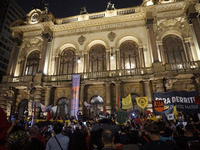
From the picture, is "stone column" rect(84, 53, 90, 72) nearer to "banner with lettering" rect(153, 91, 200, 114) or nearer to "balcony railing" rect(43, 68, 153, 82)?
"balcony railing" rect(43, 68, 153, 82)

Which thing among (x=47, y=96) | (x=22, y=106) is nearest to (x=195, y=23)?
(x=47, y=96)

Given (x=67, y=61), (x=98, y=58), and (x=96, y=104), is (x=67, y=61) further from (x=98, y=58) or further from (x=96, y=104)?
(x=96, y=104)

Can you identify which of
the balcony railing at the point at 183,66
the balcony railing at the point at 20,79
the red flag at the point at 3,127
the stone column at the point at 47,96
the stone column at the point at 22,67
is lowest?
the red flag at the point at 3,127

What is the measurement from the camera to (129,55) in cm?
1961

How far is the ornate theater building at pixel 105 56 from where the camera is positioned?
16.6 meters

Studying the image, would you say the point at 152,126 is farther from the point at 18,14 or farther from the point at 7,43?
the point at 18,14

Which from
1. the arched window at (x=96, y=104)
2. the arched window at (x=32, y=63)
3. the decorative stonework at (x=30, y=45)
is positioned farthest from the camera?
the decorative stonework at (x=30, y=45)

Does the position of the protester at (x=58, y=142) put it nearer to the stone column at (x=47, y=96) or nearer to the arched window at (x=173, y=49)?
the stone column at (x=47, y=96)

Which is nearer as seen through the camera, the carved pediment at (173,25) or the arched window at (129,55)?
the carved pediment at (173,25)

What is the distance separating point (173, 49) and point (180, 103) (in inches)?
416

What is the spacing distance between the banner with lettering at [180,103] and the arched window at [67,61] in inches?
536

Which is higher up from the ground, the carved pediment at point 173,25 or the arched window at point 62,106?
the carved pediment at point 173,25

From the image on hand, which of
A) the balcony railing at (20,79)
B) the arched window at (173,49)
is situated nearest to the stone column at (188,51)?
the arched window at (173,49)

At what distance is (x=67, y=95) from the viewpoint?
18.8 m
